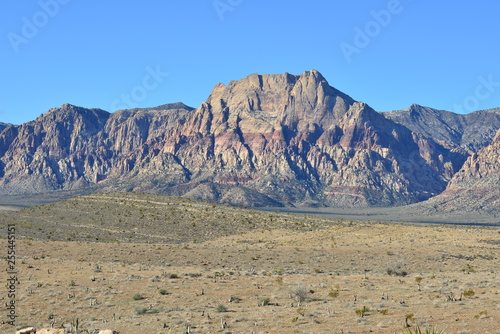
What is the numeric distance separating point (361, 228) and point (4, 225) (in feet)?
186

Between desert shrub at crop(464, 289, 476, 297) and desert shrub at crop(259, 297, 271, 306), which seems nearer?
desert shrub at crop(259, 297, 271, 306)

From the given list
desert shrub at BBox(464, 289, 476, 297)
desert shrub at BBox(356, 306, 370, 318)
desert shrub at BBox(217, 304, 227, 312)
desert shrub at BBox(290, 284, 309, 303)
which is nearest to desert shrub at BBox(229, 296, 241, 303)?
desert shrub at BBox(217, 304, 227, 312)

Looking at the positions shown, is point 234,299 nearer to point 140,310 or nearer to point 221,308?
point 221,308

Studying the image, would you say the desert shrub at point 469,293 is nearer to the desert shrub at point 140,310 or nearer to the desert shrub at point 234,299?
the desert shrub at point 234,299

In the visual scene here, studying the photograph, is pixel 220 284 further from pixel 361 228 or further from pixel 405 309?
pixel 361 228

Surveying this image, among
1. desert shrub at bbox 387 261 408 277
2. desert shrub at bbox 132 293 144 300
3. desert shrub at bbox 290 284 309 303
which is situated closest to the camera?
desert shrub at bbox 290 284 309 303

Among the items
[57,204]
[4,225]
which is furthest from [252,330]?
[57,204]

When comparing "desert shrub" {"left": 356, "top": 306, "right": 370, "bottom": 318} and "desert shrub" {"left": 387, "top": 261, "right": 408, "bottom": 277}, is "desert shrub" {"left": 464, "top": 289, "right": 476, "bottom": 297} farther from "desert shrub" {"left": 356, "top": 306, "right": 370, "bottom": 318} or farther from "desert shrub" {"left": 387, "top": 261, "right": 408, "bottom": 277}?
"desert shrub" {"left": 387, "top": 261, "right": 408, "bottom": 277}

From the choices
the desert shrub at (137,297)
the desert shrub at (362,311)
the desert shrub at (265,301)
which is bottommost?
the desert shrub at (362,311)

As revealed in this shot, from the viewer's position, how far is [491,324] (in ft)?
89.5

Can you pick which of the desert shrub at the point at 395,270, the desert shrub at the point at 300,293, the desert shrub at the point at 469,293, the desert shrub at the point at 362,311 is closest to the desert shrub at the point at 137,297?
the desert shrub at the point at 300,293

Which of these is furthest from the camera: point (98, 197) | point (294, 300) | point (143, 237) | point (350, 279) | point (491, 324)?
point (98, 197)

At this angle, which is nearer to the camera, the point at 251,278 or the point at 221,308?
the point at 221,308

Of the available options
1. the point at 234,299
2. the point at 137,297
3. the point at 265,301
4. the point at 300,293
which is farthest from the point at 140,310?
the point at 300,293
